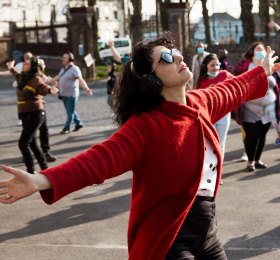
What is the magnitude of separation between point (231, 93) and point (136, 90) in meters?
0.83

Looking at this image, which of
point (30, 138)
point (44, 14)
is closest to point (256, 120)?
point (30, 138)

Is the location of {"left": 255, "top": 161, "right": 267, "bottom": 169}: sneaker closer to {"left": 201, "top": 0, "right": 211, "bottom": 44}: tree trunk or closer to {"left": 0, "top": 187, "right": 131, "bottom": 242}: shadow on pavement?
{"left": 0, "top": 187, "right": 131, "bottom": 242}: shadow on pavement

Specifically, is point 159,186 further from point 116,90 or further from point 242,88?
point 242,88

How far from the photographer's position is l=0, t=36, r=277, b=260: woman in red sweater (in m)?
2.92

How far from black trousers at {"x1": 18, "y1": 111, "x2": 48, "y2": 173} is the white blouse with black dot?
18.8ft

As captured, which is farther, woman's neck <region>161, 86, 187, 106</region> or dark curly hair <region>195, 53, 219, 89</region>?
dark curly hair <region>195, 53, 219, 89</region>

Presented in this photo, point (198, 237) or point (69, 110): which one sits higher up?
point (198, 237)

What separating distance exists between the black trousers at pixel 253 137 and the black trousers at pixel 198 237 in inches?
205

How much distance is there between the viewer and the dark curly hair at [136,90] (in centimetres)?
312

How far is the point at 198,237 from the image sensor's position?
3.15m

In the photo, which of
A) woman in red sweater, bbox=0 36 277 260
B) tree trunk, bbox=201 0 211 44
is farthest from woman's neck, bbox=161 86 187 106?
tree trunk, bbox=201 0 211 44

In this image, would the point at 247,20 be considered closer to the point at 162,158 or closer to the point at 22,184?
the point at 162,158

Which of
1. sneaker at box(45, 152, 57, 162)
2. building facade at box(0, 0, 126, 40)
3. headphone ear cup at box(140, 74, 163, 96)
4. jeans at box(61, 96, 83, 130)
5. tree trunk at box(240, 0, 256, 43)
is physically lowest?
sneaker at box(45, 152, 57, 162)

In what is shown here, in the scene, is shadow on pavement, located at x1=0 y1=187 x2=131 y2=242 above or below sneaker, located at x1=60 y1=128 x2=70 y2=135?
above
